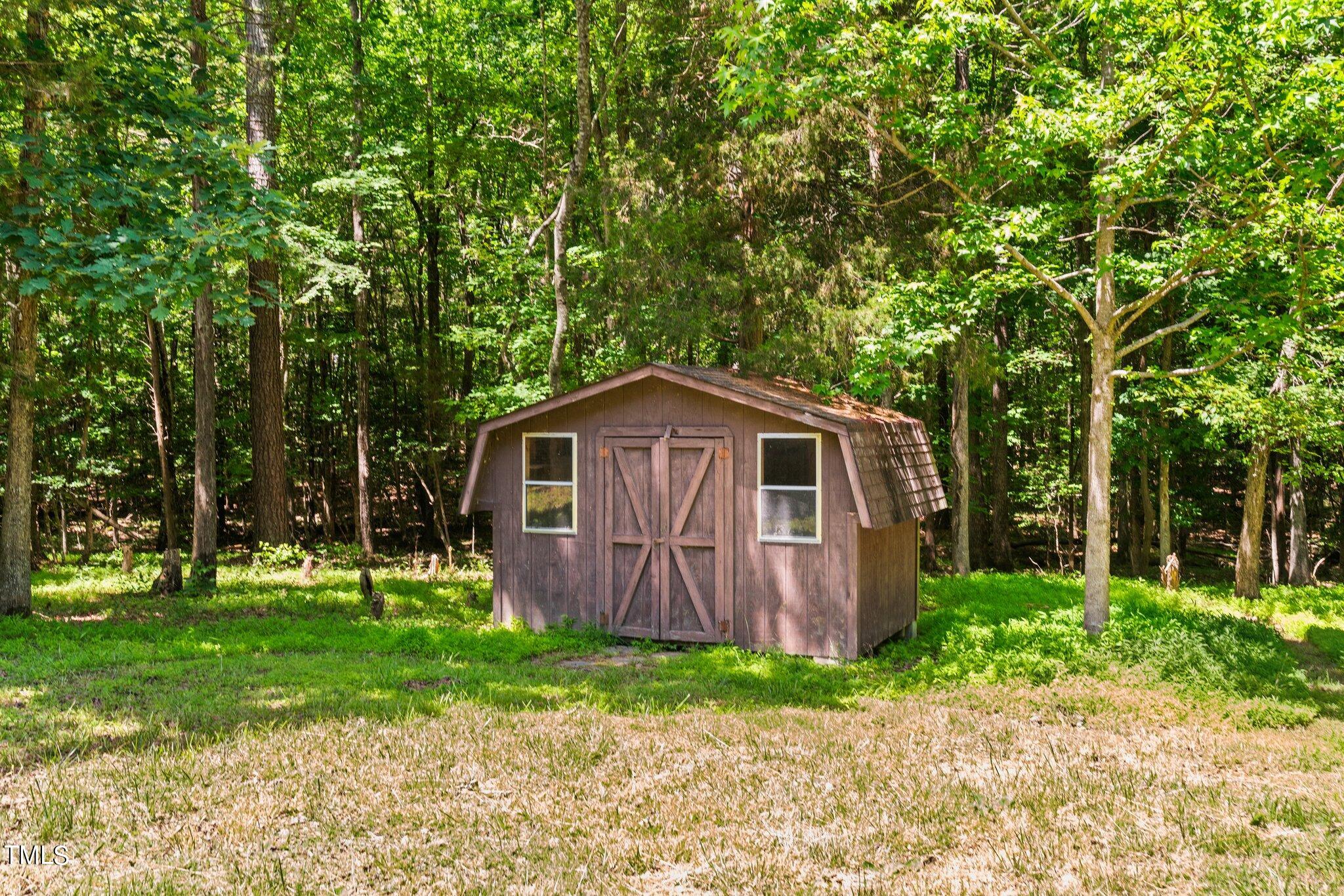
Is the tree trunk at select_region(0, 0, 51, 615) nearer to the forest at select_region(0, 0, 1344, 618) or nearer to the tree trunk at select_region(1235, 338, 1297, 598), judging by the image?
the forest at select_region(0, 0, 1344, 618)

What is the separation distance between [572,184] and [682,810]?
12568mm

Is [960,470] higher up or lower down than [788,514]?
higher up

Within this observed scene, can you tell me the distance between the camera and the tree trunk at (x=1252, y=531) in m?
15.3

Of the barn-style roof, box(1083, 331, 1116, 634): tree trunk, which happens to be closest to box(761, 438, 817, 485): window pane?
the barn-style roof

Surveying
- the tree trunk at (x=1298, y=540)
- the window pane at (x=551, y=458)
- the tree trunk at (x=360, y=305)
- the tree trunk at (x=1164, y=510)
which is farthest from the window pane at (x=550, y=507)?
the tree trunk at (x=1298, y=540)

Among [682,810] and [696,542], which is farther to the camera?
[696,542]

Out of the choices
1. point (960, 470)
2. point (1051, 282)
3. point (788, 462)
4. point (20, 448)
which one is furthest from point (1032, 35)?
point (20, 448)

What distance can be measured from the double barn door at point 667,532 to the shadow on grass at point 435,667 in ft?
1.62

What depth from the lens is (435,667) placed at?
9.08 meters

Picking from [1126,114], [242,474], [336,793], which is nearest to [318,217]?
[242,474]

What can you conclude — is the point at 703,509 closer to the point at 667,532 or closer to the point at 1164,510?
the point at 667,532

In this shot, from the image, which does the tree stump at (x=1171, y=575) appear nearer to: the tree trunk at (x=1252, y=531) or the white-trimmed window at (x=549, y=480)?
the tree trunk at (x=1252, y=531)

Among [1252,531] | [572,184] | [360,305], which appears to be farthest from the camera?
[360,305]

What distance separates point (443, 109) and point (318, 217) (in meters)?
3.56
